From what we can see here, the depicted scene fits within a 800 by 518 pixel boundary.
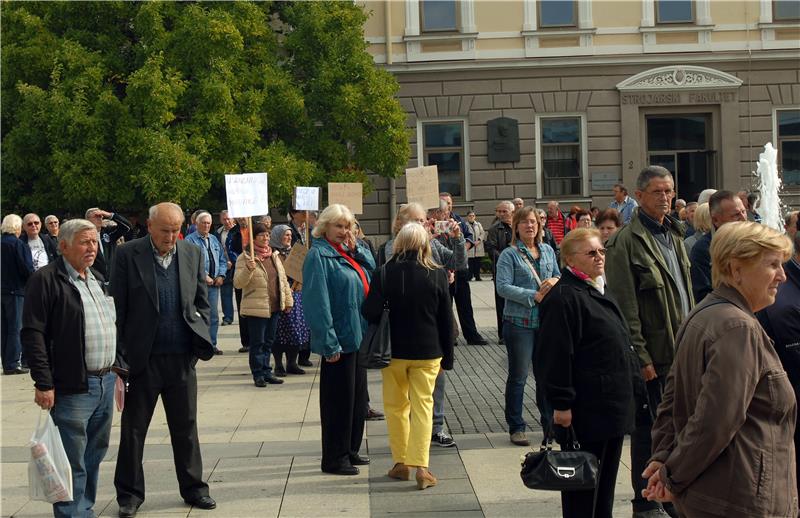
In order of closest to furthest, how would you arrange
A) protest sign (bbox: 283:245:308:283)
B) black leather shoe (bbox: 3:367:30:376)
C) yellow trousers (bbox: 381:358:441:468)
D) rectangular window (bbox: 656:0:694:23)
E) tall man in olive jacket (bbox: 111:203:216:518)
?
tall man in olive jacket (bbox: 111:203:216:518)
yellow trousers (bbox: 381:358:441:468)
protest sign (bbox: 283:245:308:283)
black leather shoe (bbox: 3:367:30:376)
rectangular window (bbox: 656:0:694:23)

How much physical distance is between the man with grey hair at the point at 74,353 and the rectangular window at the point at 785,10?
87.3 feet

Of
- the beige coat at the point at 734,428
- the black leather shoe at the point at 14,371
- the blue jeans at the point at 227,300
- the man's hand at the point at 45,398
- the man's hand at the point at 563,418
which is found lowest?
the black leather shoe at the point at 14,371

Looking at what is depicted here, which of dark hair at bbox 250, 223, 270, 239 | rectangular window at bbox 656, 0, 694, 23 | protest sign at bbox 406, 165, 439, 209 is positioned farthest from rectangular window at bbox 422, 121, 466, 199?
dark hair at bbox 250, 223, 270, 239

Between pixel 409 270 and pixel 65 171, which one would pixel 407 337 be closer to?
pixel 409 270

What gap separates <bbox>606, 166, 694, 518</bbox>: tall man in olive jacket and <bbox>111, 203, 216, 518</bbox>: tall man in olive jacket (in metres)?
2.75

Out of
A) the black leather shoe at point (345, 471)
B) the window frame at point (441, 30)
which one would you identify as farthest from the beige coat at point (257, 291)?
the window frame at point (441, 30)

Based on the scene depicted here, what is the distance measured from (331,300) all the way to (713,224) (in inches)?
115

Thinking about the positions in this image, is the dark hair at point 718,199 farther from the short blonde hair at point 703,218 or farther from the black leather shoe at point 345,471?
the black leather shoe at point 345,471

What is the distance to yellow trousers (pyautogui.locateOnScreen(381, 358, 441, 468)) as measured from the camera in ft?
25.0

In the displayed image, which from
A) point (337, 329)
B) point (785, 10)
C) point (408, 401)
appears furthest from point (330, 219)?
point (785, 10)

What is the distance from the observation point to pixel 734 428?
12.3ft

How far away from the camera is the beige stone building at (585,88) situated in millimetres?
29250

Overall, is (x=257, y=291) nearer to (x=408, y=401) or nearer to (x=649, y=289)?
(x=408, y=401)

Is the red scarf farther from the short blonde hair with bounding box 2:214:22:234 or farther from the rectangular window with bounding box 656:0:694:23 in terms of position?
the rectangular window with bounding box 656:0:694:23
